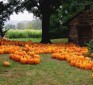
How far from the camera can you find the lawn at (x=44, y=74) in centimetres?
1158

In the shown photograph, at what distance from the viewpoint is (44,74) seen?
1292 cm

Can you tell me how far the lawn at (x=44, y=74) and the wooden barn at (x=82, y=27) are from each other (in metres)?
13.6

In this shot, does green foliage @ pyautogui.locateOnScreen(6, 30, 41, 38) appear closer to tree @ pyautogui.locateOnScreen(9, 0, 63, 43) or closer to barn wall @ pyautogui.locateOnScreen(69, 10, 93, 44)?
tree @ pyautogui.locateOnScreen(9, 0, 63, 43)

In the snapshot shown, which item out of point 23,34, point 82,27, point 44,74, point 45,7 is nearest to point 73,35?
point 82,27

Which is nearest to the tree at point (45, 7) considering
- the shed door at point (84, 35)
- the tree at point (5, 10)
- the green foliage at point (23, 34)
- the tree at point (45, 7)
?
the tree at point (45, 7)

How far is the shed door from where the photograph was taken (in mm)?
29062

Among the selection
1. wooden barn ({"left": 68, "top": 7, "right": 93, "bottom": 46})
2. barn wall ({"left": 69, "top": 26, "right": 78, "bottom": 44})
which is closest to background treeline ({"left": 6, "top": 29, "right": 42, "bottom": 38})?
barn wall ({"left": 69, "top": 26, "right": 78, "bottom": 44})

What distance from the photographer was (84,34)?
29562mm

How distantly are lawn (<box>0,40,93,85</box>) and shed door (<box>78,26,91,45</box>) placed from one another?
13.6m

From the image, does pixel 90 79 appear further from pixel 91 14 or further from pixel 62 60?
pixel 91 14

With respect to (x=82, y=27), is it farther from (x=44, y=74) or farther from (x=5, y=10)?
(x=44, y=74)

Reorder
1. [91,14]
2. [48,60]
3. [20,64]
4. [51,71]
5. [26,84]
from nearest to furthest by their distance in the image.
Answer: [26,84] → [51,71] → [20,64] → [48,60] → [91,14]

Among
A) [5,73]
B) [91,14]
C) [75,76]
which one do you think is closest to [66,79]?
[75,76]

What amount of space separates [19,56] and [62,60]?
246 centimetres
